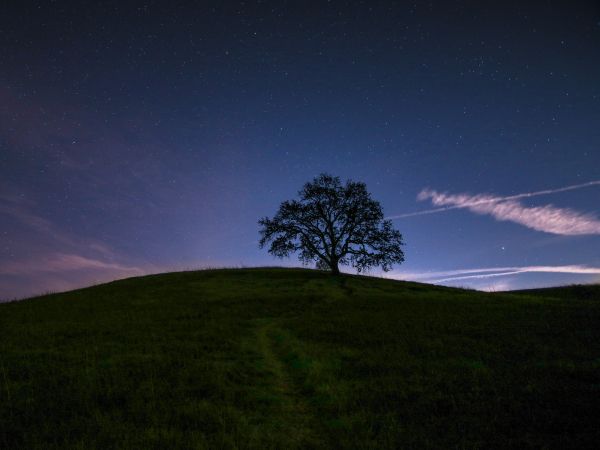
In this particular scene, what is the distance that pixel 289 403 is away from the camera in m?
10.1

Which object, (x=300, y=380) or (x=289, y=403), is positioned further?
(x=300, y=380)

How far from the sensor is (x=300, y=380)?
39.4 ft

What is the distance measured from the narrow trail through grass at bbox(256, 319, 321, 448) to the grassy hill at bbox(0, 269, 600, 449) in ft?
0.17

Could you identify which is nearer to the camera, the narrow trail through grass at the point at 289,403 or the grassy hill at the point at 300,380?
the grassy hill at the point at 300,380

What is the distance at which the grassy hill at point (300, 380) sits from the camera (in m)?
7.96

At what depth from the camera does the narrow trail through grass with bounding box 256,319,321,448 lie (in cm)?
812

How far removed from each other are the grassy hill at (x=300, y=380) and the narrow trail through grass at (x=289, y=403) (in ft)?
0.17

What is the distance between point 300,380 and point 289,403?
1.96 meters

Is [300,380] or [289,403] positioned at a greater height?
[300,380]

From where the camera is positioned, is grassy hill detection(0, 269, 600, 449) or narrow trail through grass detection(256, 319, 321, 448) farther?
narrow trail through grass detection(256, 319, 321, 448)

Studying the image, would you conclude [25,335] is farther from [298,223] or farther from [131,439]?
[298,223]

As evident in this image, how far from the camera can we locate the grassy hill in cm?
796

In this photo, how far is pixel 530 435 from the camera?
7.77 meters

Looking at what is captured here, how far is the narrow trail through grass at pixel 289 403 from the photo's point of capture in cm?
812
